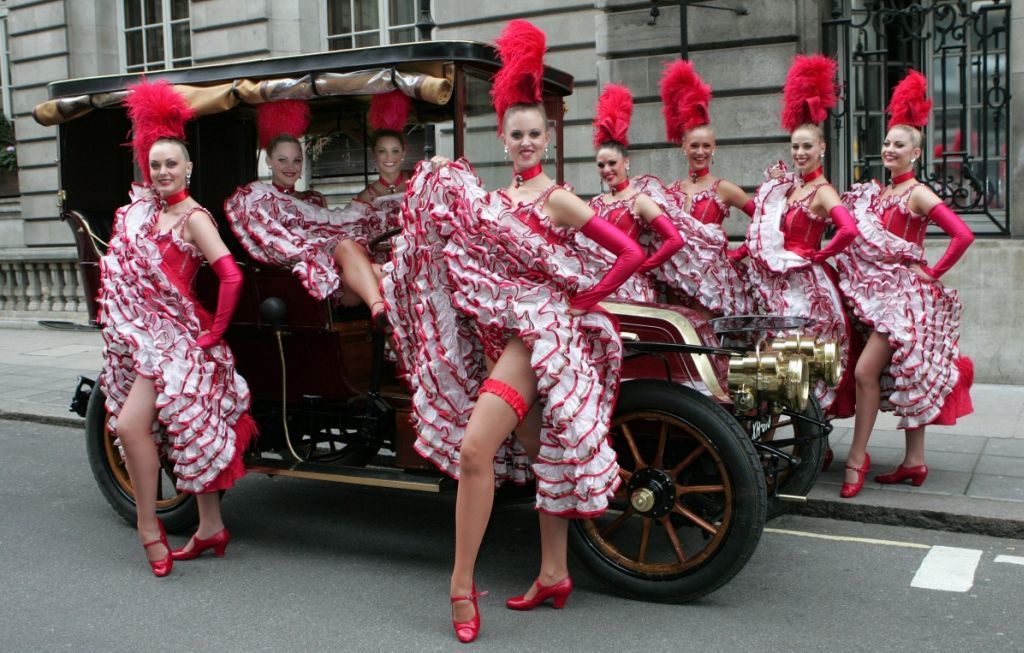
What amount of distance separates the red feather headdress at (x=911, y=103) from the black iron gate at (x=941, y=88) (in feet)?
12.3

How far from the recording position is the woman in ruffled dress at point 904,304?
593cm

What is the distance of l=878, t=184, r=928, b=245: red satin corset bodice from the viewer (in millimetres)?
6031

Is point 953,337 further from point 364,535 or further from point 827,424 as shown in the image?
point 364,535

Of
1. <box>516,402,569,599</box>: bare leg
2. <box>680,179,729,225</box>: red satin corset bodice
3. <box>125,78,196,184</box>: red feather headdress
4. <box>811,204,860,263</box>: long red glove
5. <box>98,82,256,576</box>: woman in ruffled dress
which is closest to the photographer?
<box>516,402,569,599</box>: bare leg

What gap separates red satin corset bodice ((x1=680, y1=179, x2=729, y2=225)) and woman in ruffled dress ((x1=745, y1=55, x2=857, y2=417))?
0.48 metres

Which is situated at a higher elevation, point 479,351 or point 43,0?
point 43,0

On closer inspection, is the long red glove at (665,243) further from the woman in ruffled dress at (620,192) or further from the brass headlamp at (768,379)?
the brass headlamp at (768,379)

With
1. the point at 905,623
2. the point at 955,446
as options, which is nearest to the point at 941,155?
the point at 955,446

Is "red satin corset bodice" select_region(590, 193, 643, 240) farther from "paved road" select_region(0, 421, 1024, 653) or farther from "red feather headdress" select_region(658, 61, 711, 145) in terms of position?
"paved road" select_region(0, 421, 1024, 653)

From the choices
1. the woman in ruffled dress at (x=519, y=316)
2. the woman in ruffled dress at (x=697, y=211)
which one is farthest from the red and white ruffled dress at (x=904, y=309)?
the woman in ruffled dress at (x=519, y=316)

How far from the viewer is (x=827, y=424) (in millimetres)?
5297

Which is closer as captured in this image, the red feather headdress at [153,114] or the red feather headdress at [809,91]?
the red feather headdress at [153,114]

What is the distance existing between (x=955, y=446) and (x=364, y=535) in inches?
157

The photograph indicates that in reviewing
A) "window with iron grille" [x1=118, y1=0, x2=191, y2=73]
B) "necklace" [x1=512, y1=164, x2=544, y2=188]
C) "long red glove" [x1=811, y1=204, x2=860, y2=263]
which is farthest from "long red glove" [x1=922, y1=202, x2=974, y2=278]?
"window with iron grille" [x1=118, y1=0, x2=191, y2=73]
